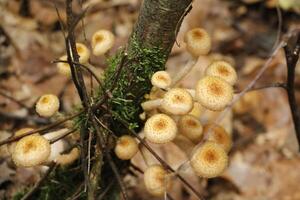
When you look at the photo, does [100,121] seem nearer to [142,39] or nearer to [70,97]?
[142,39]

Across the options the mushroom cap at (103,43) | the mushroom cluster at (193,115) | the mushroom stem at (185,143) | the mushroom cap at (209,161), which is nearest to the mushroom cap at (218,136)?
the mushroom cluster at (193,115)

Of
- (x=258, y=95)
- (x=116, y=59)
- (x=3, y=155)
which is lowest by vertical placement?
Result: (x=258, y=95)

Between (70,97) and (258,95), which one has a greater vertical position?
(70,97)

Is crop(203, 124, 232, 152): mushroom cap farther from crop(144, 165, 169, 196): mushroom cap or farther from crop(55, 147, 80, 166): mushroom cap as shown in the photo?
crop(55, 147, 80, 166): mushroom cap

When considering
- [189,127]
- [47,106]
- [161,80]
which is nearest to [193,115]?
[189,127]

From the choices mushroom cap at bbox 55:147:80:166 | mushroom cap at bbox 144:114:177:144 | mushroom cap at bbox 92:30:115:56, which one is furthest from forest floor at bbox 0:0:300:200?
mushroom cap at bbox 144:114:177:144

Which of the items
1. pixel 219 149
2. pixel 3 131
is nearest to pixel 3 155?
pixel 3 131

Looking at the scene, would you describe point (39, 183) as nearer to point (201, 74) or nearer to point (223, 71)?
point (223, 71)
